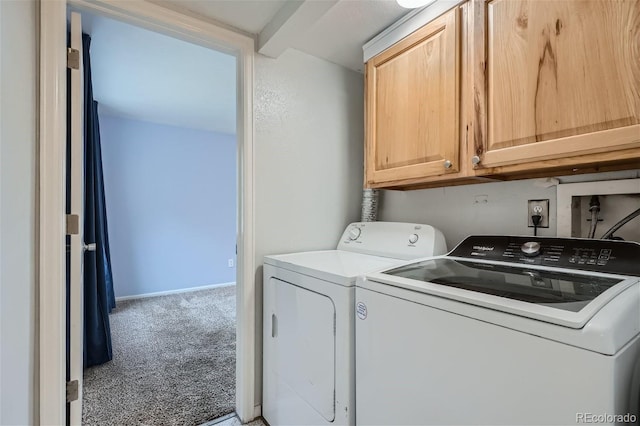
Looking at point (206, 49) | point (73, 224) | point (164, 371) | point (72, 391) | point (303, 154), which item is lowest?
point (164, 371)

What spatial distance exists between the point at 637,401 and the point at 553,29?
3.77 feet

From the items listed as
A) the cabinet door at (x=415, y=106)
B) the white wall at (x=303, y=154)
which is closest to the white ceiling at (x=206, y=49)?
the white wall at (x=303, y=154)

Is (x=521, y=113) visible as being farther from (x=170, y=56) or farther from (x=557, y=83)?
(x=170, y=56)

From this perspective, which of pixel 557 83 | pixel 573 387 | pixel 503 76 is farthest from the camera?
pixel 503 76

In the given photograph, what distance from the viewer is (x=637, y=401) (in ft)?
2.07

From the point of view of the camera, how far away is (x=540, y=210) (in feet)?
4.48

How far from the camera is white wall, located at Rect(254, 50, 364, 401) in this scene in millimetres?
1776

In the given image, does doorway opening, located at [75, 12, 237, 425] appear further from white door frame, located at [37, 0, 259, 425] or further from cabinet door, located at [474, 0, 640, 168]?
cabinet door, located at [474, 0, 640, 168]

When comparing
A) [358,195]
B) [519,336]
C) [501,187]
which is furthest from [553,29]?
[358,195]

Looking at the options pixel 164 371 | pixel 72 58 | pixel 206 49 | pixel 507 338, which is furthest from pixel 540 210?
pixel 164 371

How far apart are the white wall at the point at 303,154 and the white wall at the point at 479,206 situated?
453mm

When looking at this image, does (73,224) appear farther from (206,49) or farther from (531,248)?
(531,248)

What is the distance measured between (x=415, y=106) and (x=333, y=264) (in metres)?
0.91
